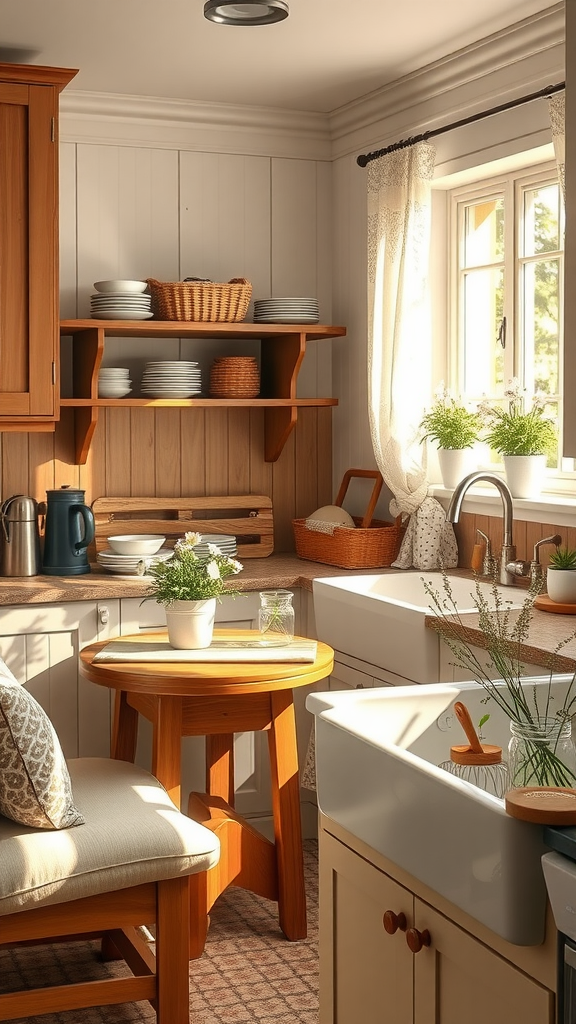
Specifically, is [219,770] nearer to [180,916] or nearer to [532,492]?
[180,916]

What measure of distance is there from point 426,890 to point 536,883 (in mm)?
280

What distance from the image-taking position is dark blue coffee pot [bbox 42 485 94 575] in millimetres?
3768

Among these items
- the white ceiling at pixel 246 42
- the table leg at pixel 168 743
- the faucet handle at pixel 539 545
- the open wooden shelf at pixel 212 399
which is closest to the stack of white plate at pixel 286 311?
the open wooden shelf at pixel 212 399

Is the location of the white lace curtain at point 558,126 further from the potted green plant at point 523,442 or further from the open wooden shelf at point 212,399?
the open wooden shelf at point 212,399

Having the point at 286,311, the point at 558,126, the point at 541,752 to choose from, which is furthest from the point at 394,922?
the point at 286,311

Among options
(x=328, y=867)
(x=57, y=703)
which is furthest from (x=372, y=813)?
(x=57, y=703)

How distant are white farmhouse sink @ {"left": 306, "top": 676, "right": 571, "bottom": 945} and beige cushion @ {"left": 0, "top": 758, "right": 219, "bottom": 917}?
644 millimetres

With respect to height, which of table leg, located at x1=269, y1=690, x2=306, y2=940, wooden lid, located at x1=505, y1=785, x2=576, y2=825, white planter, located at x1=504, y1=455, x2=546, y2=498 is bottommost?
table leg, located at x1=269, y1=690, x2=306, y2=940

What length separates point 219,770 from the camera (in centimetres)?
344

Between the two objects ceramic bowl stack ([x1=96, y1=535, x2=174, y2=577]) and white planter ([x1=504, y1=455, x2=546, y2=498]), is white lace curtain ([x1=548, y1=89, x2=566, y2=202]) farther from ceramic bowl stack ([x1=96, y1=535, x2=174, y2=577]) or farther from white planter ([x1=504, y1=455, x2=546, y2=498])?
ceramic bowl stack ([x1=96, y1=535, x2=174, y2=577])

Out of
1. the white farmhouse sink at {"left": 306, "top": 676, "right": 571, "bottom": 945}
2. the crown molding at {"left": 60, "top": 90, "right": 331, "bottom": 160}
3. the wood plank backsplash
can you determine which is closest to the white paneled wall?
the crown molding at {"left": 60, "top": 90, "right": 331, "bottom": 160}

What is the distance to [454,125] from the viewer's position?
3520mm

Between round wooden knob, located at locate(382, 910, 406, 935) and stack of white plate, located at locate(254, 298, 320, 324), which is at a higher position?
stack of white plate, located at locate(254, 298, 320, 324)

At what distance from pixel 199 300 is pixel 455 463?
0.99 metres
